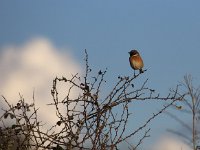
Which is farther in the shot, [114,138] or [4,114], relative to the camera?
[4,114]

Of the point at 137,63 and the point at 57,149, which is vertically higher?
the point at 137,63

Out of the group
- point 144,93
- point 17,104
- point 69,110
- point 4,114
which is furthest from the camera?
point 4,114

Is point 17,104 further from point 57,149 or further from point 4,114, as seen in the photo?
point 57,149

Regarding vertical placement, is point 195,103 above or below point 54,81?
above

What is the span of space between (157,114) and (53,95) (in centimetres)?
113

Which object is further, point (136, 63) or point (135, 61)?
point (135, 61)

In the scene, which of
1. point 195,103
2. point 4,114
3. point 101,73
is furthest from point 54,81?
point 195,103

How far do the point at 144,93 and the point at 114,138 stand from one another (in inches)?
35.5

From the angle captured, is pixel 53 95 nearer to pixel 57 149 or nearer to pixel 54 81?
pixel 54 81

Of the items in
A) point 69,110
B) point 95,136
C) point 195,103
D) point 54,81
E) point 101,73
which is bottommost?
point 95,136

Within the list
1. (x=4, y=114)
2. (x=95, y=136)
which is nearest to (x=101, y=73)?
(x=95, y=136)

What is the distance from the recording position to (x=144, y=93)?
5207 mm

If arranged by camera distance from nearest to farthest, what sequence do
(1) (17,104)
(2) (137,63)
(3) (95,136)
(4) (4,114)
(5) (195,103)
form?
(3) (95,136) < (1) (17,104) < (4) (4,114) < (2) (137,63) < (5) (195,103)

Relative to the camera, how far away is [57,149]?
4.79 metres
